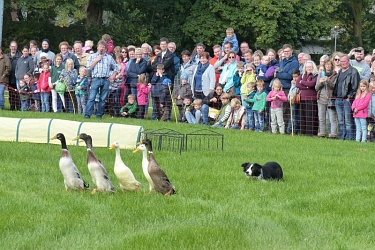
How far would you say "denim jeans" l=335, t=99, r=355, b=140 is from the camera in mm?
21641

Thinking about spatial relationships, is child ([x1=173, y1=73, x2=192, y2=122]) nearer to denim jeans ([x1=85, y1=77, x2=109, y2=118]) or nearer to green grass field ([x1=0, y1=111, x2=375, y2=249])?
denim jeans ([x1=85, y1=77, x2=109, y2=118])

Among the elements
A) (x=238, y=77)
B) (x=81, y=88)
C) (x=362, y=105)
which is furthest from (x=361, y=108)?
(x=81, y=88)

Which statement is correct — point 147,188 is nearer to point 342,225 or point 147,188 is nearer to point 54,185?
point 54,185

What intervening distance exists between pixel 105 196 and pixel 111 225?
159 centimetres

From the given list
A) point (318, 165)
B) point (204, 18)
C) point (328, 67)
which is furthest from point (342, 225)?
point (204, 18)

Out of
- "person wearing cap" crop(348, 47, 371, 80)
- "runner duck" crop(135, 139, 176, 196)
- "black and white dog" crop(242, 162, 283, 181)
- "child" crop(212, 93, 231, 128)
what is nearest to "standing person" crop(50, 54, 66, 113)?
"child" crop(212, 93, 231, 128)

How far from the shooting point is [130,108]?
26.5 metres

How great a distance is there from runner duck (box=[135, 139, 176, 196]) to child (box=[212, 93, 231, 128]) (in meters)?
11.7

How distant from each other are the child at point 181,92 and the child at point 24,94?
5647 mm

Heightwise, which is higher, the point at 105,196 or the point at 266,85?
the point at 266,85

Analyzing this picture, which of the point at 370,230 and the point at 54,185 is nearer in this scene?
the point at 370,230

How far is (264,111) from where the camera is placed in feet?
77.4

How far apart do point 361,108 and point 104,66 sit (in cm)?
772

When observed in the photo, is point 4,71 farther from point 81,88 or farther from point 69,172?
point 69,172
